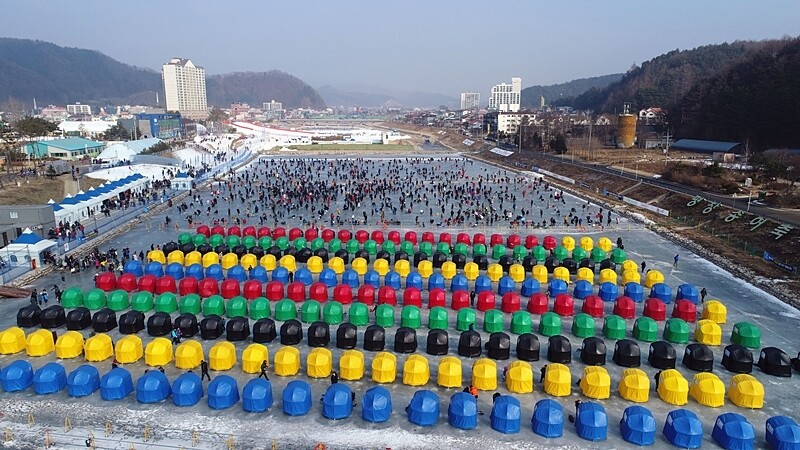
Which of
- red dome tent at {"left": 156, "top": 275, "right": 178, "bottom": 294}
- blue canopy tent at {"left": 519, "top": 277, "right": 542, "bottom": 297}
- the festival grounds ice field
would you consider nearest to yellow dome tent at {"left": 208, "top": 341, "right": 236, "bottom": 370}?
the festival grounds ice field

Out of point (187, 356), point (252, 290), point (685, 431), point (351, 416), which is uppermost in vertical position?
point (252, 290)

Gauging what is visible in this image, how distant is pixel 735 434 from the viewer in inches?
501

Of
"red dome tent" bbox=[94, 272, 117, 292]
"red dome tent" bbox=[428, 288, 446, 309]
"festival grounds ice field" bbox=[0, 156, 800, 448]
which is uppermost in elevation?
"red dome tent" bbox=[94, 272, 117, 292]

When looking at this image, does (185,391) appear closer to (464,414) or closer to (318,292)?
(464,414)

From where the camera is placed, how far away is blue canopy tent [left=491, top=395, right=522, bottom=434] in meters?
13.5

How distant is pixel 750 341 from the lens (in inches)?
717

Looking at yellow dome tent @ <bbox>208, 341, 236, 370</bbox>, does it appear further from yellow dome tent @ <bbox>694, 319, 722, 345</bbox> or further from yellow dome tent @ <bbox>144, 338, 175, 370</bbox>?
yellow dome tent @ <bbox>694, 319, 722, 345</bbox>

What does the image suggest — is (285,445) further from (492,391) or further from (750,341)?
(750,341)

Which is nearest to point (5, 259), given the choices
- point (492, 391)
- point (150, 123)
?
point (492, 391)

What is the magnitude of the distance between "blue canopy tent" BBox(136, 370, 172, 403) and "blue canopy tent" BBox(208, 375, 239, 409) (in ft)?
4.50

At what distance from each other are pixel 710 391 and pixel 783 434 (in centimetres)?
229

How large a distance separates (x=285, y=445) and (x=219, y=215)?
97.3 feet

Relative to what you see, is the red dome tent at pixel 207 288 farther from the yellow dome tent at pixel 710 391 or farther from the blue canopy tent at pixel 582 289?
the yellow dome tent at pixel 710 391

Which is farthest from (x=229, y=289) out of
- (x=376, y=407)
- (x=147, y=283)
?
(x=376, y=407)
